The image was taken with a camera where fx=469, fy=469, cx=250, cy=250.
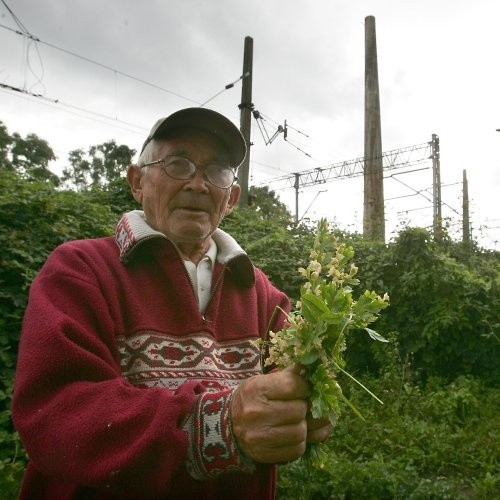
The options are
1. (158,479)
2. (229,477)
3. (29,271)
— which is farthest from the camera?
(29,271)

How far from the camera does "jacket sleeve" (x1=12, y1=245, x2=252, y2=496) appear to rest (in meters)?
1.21

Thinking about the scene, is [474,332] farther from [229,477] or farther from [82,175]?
[82,175]

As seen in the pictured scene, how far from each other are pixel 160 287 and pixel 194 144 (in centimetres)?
63

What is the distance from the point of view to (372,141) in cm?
1148

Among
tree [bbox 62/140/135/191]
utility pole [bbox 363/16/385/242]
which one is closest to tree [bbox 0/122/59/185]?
tree [bbox 62/140/135/191]

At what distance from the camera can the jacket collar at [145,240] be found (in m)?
1.76

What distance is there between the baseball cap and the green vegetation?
1.78 metres

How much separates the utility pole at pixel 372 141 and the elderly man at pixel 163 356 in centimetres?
865

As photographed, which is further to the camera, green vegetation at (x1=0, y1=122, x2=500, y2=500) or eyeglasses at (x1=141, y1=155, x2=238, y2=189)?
green vegetation at (x1=0, y1=122, x2=500, y2=500)

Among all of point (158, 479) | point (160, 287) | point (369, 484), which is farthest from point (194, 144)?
point (369, 484)

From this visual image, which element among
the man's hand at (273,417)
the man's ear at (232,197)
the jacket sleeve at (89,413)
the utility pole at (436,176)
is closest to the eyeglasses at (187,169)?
the man's ear at (232,197)

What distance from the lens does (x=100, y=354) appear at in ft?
4.69

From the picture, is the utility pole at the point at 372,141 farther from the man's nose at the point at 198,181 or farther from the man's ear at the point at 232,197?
the man's nose at the point at 198,181

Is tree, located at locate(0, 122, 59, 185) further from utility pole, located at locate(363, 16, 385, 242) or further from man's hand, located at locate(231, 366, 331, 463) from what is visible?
man's hand, located at locate(231, 366, 331, 463)
